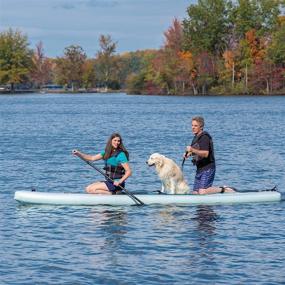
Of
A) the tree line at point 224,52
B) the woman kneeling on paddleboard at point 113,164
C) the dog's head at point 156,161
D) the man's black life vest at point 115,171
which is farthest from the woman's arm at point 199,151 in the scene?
the tree line at point 224,52

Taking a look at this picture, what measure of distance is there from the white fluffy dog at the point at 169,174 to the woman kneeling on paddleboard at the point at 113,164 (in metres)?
0.85

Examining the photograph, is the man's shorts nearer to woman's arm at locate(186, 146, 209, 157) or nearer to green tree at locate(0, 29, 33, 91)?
woman's arm at locate(186, 146, 209, 157)

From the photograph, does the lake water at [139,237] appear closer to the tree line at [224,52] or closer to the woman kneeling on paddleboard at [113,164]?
the woman kneeling on paddleboard at [113,164]

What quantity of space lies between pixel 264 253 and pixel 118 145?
463 centimetres

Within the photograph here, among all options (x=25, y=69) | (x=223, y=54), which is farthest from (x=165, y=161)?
(x=25, y=69)

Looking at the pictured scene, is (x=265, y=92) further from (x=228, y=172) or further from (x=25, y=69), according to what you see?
(x=228, y=172)

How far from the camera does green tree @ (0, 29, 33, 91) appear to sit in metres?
186

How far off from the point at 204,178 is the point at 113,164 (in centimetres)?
218

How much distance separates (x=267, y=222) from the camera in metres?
17.6

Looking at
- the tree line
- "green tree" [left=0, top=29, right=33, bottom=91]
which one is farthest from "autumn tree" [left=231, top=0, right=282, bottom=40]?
"green tree" [left=0, top=29, right=33, bottom=91]

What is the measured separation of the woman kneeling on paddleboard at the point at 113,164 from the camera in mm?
17922

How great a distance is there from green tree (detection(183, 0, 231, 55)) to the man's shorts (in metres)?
130

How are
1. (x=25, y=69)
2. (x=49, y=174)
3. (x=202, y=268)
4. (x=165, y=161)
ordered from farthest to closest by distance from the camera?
(x=25, y=69) < (x=49, y=174) < (x=165, y=161) < (x=202, y=268)

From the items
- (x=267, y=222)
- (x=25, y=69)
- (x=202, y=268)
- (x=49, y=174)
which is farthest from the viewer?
(x=25, y=69)
